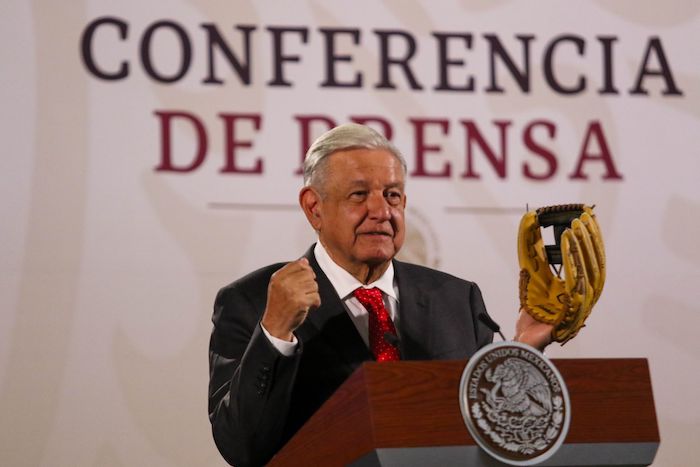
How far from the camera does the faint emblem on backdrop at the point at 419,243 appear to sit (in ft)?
13.1

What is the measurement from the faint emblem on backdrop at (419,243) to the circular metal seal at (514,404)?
6.52 ft

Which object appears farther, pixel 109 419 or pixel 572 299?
pixel 109 419

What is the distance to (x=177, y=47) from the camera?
3.98m

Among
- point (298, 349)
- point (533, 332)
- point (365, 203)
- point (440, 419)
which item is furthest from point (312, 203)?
point (440, 419)

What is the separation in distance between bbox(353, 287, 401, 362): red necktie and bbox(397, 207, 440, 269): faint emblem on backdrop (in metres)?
1.39

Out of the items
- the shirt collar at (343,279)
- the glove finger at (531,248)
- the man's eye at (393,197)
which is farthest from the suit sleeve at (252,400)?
the glove finger at (531,248)

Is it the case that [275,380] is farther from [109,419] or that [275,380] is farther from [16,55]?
[16,55]

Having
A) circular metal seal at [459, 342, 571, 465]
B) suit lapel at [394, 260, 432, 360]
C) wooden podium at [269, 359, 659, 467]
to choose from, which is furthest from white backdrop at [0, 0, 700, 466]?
circular metal seal at [459, 342, 571, 465]

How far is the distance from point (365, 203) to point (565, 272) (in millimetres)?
430

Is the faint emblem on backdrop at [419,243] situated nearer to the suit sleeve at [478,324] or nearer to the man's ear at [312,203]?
the suit sleeve at [478,324]

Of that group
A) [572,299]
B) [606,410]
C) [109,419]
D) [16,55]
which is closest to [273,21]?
[16,55]

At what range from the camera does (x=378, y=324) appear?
8.27ft

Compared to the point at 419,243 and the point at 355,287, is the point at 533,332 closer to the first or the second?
the point at 355,287

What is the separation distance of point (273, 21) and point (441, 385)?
232 cm
